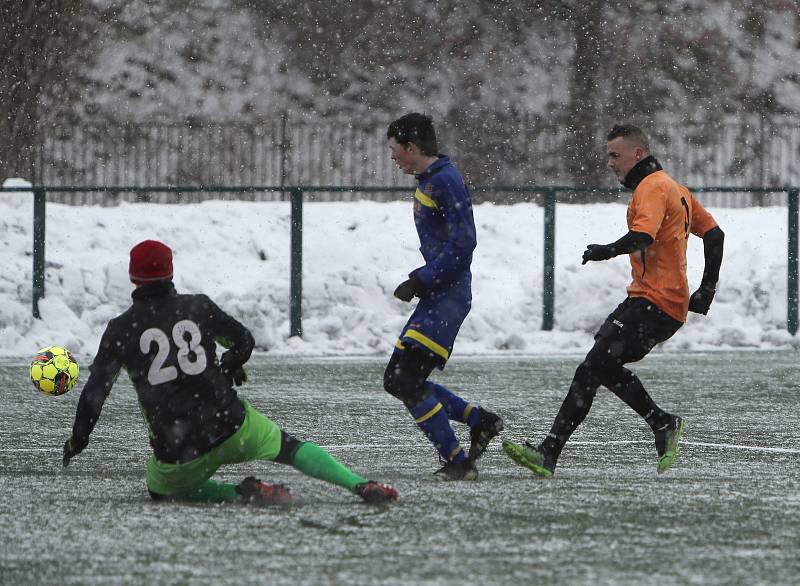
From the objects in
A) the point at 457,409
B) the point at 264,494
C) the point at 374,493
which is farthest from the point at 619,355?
the point at 264,494

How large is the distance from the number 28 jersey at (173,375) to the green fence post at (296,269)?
12.9 metres

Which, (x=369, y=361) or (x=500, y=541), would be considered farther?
(x=369, y=361)

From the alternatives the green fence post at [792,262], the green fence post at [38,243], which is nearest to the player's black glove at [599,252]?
the green fence post at [38,243]

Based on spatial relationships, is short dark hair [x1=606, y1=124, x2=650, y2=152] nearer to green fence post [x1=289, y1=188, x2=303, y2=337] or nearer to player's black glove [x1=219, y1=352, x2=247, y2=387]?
player's black glove [x1=219, y1=352, x2=247, y2=387]

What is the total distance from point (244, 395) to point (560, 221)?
1085 cm

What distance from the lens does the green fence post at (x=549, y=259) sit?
20.3 m

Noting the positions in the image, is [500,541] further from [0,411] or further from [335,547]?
[0,411]

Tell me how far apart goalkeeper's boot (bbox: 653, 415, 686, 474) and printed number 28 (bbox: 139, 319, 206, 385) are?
7.89 ft

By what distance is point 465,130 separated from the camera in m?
29.6

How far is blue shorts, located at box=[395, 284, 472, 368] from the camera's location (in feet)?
24.6

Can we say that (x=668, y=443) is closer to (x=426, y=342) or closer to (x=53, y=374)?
(x=426, y=342)

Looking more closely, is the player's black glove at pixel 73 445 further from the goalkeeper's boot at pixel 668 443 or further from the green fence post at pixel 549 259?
the green fence post at pixel 549 259

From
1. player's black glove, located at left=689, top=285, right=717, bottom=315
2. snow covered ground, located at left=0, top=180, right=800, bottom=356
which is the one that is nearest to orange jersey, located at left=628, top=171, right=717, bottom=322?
player's black glove, located at left=689, top=285, right=717, bottom=315

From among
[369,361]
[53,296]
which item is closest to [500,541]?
[369,361]
